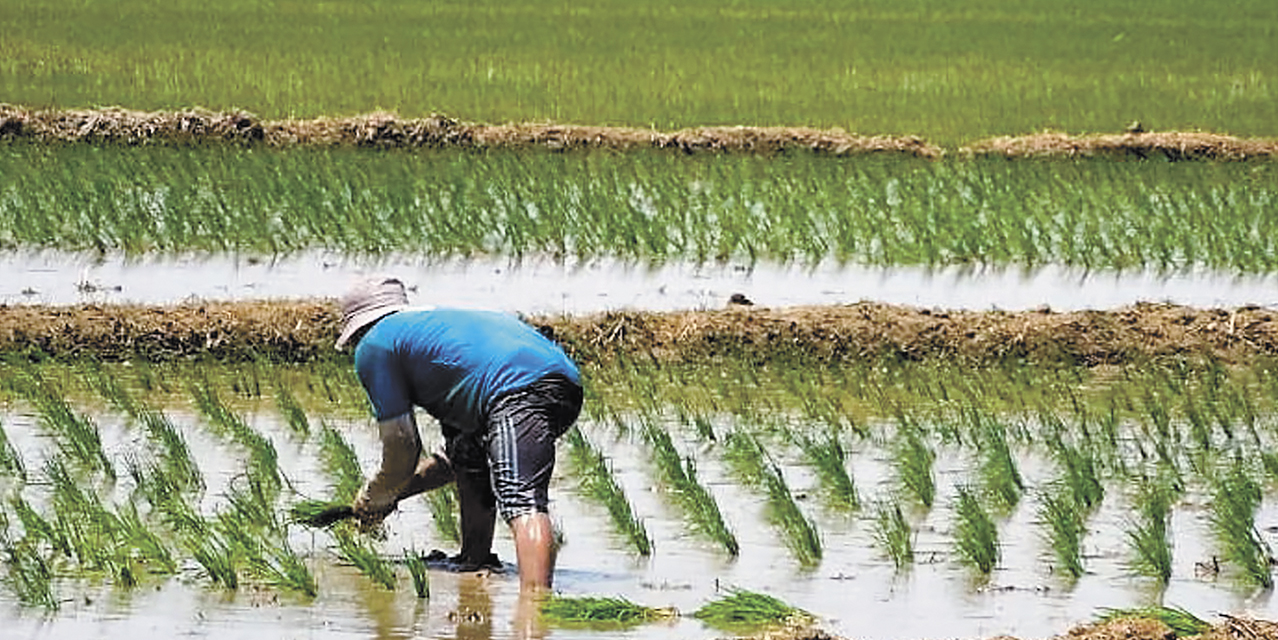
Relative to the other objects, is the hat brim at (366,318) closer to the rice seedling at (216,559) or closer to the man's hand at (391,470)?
the man's hand at (391,470)

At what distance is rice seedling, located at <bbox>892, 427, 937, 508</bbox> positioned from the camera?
18.3 feet

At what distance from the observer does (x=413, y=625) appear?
4445mm

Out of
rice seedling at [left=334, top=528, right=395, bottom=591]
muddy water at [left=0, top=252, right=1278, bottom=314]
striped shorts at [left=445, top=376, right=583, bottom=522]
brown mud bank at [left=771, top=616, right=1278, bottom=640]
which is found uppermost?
muddy water at [left=0, top=252, right=1278, bottom=314]

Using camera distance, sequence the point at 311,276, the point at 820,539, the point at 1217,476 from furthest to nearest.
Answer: the point at 311,276
the point at 1217,476
the point at 820,539

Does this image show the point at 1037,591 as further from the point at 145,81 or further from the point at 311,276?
the point at 145,81

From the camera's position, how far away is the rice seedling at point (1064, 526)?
193 inches

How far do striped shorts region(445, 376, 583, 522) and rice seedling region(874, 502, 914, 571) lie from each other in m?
0.84

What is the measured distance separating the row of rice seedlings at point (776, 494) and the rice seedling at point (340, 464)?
3.06ft

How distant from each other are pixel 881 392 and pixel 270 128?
5.61 m

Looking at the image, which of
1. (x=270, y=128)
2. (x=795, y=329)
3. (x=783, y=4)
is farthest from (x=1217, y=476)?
(x=783, y=4)

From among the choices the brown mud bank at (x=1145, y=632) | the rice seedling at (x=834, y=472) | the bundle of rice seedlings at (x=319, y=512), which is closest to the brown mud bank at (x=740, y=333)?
the rice seedling at (x=834, y=472)

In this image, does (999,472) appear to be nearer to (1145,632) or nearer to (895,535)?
(895,535)

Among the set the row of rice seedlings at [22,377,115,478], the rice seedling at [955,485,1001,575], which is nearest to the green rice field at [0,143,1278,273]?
the row of rice seedlings at [22,377,115,478]

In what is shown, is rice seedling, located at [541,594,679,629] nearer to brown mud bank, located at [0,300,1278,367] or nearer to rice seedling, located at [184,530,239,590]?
rice seedling, located at [184,530,239,590]
